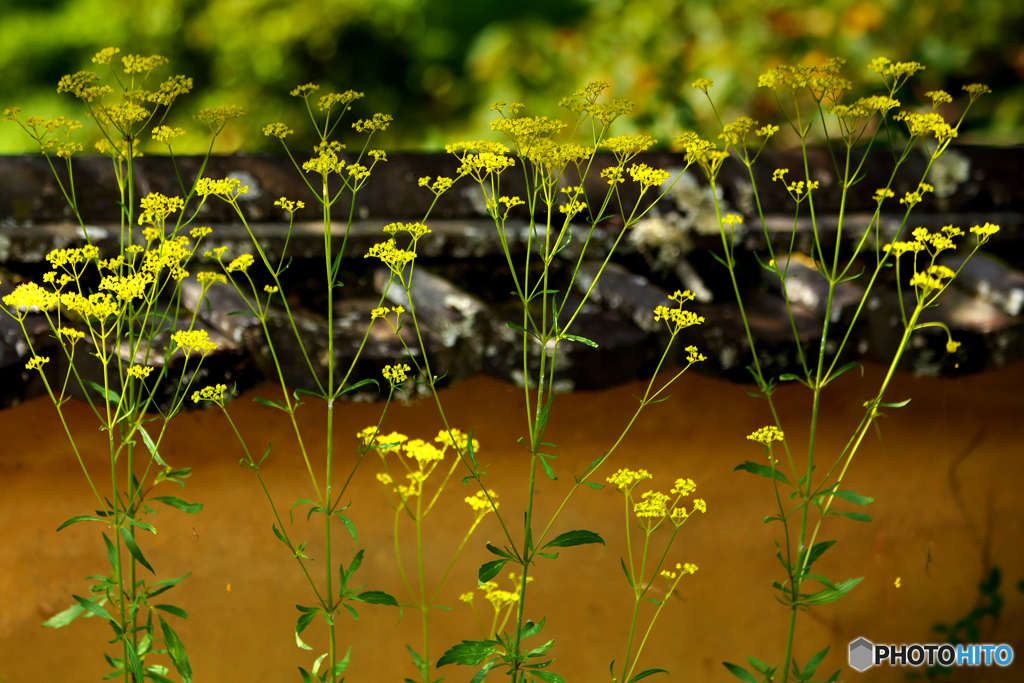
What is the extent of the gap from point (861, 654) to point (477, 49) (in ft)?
8.59

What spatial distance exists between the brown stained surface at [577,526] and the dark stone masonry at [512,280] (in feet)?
0.77

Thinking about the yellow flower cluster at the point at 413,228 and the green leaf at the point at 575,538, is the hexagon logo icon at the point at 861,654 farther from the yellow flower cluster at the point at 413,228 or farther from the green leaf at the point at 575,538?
the yellow flower cluster at the point at 413,228

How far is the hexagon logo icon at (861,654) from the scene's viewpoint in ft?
7.04

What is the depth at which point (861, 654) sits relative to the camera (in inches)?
84.7

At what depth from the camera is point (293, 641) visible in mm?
1755

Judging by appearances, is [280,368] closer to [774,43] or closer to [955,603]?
[955,603]

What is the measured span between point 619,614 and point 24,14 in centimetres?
355

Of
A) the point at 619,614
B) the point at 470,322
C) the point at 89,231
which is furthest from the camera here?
the point at 619,614

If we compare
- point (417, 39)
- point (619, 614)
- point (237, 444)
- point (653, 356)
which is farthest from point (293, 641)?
point (417, 39)

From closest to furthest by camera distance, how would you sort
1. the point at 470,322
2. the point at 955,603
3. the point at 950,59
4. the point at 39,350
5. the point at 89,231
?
1. the point at 39,350
2. the point at 470,322
3. the point at 89,231
4. the point at 955,603
5. the point at 950,59

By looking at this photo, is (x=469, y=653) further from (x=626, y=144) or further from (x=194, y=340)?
(x=626, y=144)

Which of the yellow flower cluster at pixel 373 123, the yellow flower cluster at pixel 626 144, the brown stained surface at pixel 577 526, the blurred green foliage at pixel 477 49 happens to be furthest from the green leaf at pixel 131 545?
the blurred green foliage at pixel 477 49

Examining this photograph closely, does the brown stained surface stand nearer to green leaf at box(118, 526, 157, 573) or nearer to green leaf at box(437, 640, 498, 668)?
green leaf at box(118, 526, 157, 573)

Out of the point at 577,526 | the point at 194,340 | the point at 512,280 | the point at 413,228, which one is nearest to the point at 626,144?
the point at 413,228
